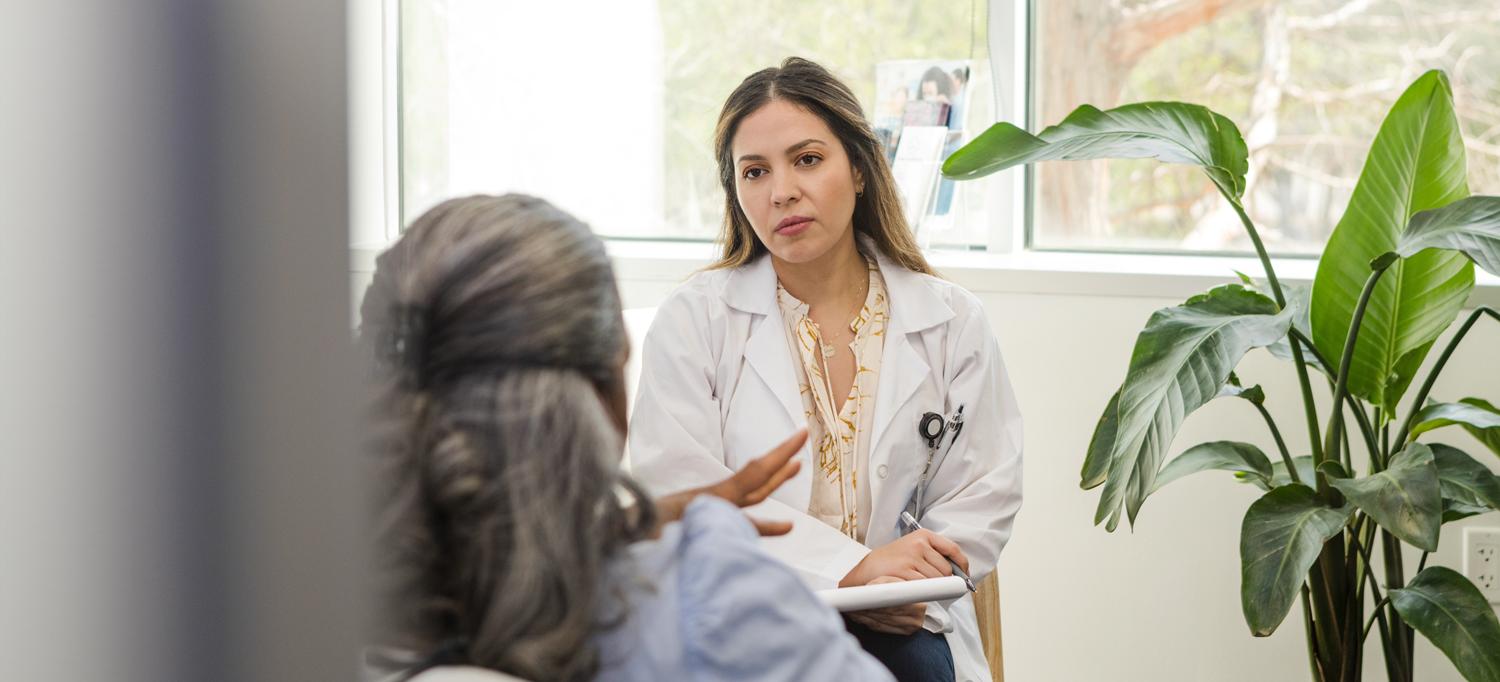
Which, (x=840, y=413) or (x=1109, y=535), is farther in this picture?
(x=1109, y=535)

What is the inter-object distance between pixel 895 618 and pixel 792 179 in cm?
61

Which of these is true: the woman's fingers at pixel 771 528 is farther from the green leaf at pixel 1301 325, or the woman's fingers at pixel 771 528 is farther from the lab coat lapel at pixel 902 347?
the green leaf at pixel 1301 325

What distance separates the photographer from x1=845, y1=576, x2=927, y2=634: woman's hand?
1.60 meters

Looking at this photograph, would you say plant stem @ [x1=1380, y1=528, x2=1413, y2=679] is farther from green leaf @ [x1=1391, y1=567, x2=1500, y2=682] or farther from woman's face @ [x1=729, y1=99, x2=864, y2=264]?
woman's face @ [x1=729, y1=99, x2=864, y2=264]

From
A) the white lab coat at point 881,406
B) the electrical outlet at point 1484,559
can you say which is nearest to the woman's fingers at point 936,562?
the white lab coat at point 881,406

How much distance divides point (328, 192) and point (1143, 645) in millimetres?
2468

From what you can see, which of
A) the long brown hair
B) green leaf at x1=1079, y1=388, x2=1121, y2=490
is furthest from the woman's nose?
green leaf at x1=1079, y1=388, x2=1121, y2=490

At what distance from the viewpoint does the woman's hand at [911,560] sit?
157 centimetres

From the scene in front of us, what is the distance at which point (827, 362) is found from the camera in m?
1.85

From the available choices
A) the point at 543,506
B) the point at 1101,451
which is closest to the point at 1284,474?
the point at 1101,451

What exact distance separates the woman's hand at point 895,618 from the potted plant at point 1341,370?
1.07 ft

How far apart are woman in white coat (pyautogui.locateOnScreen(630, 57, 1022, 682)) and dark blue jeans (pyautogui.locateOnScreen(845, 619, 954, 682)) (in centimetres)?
6

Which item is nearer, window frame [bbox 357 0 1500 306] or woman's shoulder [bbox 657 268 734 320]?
woman's shoulder [bbox 657 268 734 320]

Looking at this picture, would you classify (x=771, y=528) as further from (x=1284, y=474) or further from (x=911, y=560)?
(x=1284, y=474)
